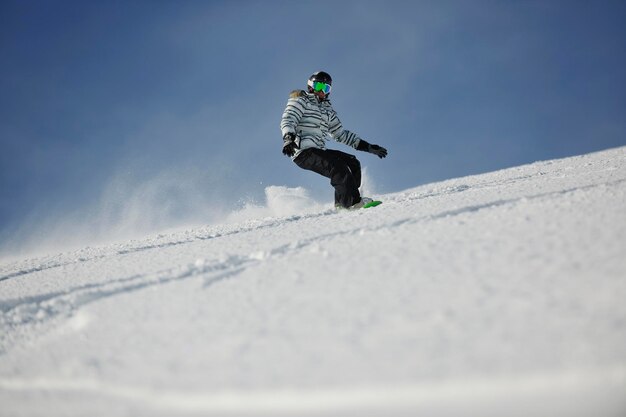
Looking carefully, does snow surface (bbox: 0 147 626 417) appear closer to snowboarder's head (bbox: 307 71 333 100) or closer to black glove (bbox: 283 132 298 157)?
black glove (bbox: 283 132 298 157)

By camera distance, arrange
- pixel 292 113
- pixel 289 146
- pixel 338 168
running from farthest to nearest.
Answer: pixel 292 113
pixel 338 168
pixel 289 146

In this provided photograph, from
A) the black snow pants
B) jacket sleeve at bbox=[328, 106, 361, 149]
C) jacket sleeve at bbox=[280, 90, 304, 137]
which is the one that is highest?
jacket sleeve at bbox=[328, 106, 361, 149]

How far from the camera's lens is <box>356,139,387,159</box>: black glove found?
235 inches

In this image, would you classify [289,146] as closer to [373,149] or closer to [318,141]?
[318,141]

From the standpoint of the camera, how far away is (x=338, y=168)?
484cm

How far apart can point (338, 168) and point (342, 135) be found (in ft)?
4.30

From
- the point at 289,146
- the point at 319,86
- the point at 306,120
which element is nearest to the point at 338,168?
the point at 289,146

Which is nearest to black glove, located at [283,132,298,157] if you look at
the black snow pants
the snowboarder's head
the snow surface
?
the black snow pants

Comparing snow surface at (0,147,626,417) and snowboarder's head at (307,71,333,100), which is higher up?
snowboarder's head at (307,71,333,100)

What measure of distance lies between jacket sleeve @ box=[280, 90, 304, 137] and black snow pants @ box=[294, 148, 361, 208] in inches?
14.4

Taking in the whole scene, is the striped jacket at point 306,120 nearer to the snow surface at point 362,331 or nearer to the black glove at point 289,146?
the black glove at point 289,146

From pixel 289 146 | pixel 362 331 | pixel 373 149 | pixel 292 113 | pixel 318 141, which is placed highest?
pixel 373 149

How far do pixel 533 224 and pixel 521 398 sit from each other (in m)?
1.31

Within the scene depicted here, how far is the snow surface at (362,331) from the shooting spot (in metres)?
0.94
